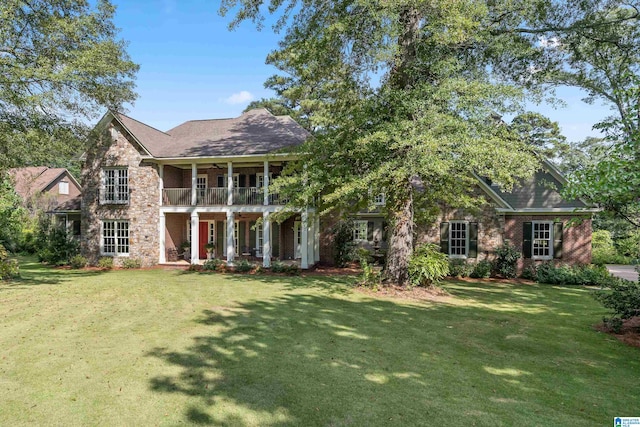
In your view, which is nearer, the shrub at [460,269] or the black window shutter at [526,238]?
the shrub at [460,269]

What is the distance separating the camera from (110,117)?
19469 mm

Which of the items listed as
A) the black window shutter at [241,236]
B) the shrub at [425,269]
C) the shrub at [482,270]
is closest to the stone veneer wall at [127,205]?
the black window shutter at [241,236]

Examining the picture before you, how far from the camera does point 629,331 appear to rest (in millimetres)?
8094

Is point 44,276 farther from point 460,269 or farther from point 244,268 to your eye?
point 460,269

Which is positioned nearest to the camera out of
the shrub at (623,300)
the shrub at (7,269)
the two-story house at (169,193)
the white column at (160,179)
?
the shrub at (623,300)

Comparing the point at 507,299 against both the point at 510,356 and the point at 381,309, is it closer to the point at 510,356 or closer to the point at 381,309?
the point at 381,309

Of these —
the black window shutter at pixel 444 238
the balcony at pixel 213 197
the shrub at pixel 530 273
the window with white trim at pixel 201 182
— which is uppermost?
the window with white trim at pixel 201 182

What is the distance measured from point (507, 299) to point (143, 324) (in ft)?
36.6

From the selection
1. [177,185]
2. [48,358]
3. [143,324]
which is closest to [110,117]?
[177,185]

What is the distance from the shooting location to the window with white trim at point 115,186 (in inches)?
776

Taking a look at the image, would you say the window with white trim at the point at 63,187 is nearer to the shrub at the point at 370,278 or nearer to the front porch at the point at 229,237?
the front porch at the point at 229,237

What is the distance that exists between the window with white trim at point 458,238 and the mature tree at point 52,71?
16.4 meters

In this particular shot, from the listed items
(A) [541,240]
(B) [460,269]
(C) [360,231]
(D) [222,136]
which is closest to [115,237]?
(D) [222,136]

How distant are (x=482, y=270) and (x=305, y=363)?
44.7 ft
